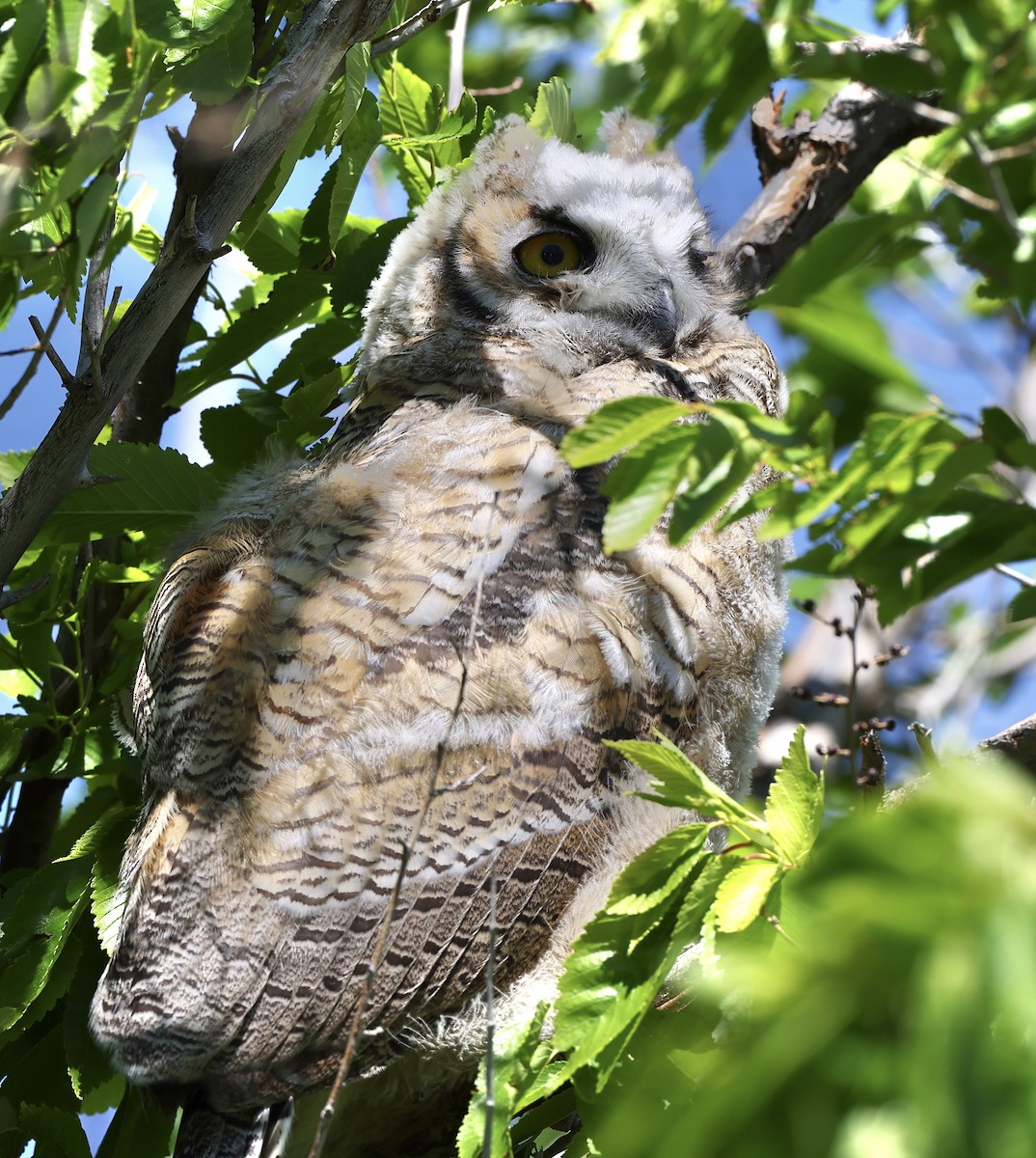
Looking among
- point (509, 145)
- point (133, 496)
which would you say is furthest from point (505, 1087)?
point (509, 145)

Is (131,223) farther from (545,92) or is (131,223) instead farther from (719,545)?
(545,92)

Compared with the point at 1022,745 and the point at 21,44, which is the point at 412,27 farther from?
the point at 1022,745

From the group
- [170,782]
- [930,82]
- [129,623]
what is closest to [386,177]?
[129,623]

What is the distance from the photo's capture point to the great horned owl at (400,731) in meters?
1.55

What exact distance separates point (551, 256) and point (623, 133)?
54cm

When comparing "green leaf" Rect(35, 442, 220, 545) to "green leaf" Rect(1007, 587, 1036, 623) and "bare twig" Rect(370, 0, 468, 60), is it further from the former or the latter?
"green leaf" Rect(1007, 587, 1036, 623)

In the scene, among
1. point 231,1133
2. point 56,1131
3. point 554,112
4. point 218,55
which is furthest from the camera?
point 554,112

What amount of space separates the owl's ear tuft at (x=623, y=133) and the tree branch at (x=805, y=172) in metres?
0.33

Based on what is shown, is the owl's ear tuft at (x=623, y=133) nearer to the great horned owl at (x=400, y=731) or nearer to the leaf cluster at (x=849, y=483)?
the great horned owl at (x=400, y=731)

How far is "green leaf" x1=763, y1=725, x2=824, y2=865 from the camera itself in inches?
41.1

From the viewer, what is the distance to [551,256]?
240 cm

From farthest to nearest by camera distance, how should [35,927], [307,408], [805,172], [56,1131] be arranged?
[805,172]
[307,408]
[35,927]
[56,1131]

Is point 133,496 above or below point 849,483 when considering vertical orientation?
above

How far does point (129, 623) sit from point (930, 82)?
66.8 inches
